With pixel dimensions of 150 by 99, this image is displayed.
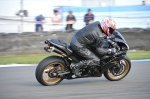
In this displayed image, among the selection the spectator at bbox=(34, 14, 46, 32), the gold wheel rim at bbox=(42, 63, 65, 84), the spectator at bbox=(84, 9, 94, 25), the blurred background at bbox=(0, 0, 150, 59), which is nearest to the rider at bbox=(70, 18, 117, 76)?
the gold wheel rim at bbox=(42, 63, 65, 84)

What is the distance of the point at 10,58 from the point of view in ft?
40.6

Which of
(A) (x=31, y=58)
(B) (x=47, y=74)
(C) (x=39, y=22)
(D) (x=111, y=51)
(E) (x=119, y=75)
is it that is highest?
(C) (x=39, y=22)

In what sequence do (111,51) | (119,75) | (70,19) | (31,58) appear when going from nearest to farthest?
(111,51)
(119,75)
(31,58)
(70,19)

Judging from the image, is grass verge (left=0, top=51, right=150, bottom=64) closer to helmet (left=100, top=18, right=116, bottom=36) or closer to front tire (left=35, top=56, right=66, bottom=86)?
front tire (left=35, top=56, right=66, bottom=86)

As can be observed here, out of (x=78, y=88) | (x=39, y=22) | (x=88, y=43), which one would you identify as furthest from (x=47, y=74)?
(x=39, y=22)

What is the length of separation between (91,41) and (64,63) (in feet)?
2.51

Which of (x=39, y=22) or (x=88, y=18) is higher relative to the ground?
(x=88, y=18)

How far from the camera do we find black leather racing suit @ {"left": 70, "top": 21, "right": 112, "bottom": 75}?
24.4 ft

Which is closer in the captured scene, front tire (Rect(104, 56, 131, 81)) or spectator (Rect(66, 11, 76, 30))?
front tire (Rect(104, 56, 131, 81))

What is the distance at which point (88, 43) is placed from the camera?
24.7 ft

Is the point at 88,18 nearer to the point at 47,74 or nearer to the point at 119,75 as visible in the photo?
the point at 119,75

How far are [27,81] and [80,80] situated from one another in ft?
4.23

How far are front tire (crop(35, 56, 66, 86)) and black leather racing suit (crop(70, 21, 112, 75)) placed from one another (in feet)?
1.29

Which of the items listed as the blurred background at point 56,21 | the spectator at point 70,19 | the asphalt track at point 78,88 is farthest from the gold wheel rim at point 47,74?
the spectator at point 70,19
